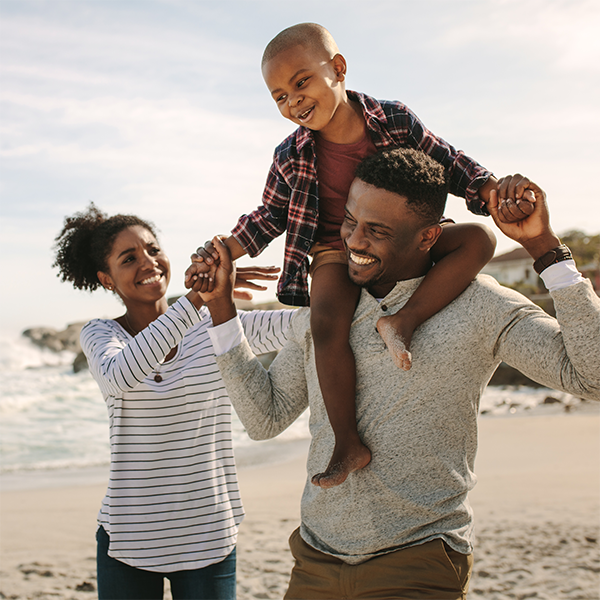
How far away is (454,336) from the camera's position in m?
1.88

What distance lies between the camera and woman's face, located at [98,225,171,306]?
300 cm

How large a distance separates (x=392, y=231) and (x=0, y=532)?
707 cm

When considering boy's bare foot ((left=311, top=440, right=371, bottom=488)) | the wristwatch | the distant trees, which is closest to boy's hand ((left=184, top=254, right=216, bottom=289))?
boy's bare foot ((left=311, top=440, right=371, bottom=488))

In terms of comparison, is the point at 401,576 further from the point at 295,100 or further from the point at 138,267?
the point at 138,267

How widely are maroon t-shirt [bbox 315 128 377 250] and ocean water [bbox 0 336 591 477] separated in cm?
891

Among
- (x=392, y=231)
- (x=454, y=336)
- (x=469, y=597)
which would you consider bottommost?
(x=469, y=597)

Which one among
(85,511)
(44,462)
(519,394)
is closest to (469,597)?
(85,511)

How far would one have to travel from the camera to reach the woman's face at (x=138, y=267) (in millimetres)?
3002

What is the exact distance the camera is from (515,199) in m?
1.86

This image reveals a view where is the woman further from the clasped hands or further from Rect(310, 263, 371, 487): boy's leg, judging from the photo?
Rect(310, 263, 371, 487): boy's leg

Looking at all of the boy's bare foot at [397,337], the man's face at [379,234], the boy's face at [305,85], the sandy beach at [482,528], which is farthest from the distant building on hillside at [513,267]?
the boy's bare foot at [397,337]

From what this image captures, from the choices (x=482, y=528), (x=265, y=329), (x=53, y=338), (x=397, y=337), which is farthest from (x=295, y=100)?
(x=53, y=338)

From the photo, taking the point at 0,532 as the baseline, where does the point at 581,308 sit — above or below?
above

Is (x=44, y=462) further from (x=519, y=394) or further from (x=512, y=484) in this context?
(x=519, y=394)
